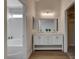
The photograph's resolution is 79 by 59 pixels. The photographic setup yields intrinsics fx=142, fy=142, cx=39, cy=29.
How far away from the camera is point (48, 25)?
8523mm

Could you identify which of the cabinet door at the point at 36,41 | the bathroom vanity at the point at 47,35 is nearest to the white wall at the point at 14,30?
the bathroom vanity at the point at 47,35

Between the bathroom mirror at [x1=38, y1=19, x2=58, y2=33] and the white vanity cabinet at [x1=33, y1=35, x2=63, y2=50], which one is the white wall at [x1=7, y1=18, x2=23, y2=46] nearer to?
the bathroom mirror at [x1=38, y1=19, x2=58, y2=33]

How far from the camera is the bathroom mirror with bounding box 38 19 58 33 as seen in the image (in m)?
8.48

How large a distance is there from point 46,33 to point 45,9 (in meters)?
1.47

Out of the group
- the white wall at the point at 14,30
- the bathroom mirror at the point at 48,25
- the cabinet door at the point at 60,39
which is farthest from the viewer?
the white wall at the point at 14,30

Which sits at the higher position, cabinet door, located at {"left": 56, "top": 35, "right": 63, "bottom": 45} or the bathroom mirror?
the bathroom mirror

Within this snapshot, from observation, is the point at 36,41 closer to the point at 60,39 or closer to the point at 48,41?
the point at 48,41

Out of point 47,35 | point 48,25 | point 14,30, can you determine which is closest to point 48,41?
point 47,35

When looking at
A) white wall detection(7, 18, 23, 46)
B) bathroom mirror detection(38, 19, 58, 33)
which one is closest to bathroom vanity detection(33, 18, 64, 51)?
bathroom mirror detection(38, 19, 58, 33)

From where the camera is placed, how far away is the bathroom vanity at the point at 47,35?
7762 millimetres

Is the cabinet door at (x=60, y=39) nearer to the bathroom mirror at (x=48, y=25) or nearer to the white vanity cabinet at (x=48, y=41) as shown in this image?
the white vanity cabinet at (x=48, y=41)

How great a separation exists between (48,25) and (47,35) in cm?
88

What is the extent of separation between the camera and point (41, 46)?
7988 millimetres
